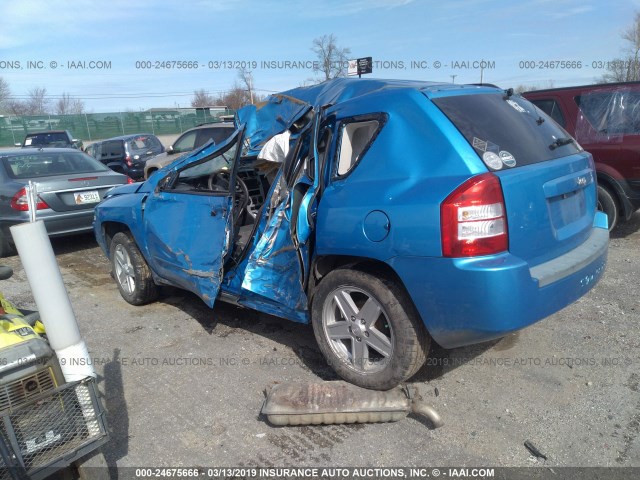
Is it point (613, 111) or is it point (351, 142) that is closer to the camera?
point (351, 142)

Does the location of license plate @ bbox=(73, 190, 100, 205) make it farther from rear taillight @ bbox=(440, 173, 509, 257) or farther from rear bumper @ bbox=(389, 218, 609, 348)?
rear taillight @ bbox=(440, 173, 509, 257)

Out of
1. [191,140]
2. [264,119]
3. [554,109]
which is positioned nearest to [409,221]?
[264,119]

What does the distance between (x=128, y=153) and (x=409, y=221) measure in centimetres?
1287

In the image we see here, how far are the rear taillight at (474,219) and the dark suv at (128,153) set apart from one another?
12695 mm

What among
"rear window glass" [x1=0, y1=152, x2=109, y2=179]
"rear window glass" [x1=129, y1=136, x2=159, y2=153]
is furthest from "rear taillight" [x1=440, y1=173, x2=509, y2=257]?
"rear window glass" [x1=129, y1=136, x2=159, y2=153]

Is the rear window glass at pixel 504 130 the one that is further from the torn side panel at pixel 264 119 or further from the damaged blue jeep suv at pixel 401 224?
the torn side panel at pixel 264 119

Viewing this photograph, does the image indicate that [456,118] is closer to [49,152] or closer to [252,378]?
[252,378]

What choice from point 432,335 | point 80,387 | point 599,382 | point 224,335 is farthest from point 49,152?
point 599,382

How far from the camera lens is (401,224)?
263 cm

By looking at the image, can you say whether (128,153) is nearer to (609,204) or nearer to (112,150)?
(112,150)

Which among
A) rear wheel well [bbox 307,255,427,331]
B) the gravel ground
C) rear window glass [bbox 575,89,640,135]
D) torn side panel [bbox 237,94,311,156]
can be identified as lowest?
the gravel ground

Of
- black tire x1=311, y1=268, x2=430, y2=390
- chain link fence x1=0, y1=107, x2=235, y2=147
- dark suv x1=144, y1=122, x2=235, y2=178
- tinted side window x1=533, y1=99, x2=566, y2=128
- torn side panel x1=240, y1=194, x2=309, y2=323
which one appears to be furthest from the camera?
chain link fence x1=0, y1=107, x2=235, y2=147

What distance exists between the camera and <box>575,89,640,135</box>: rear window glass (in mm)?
5816

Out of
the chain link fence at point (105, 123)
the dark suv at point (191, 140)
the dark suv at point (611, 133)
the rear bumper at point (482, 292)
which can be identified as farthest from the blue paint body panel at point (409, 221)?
the chain link fence at point (105, 123)
